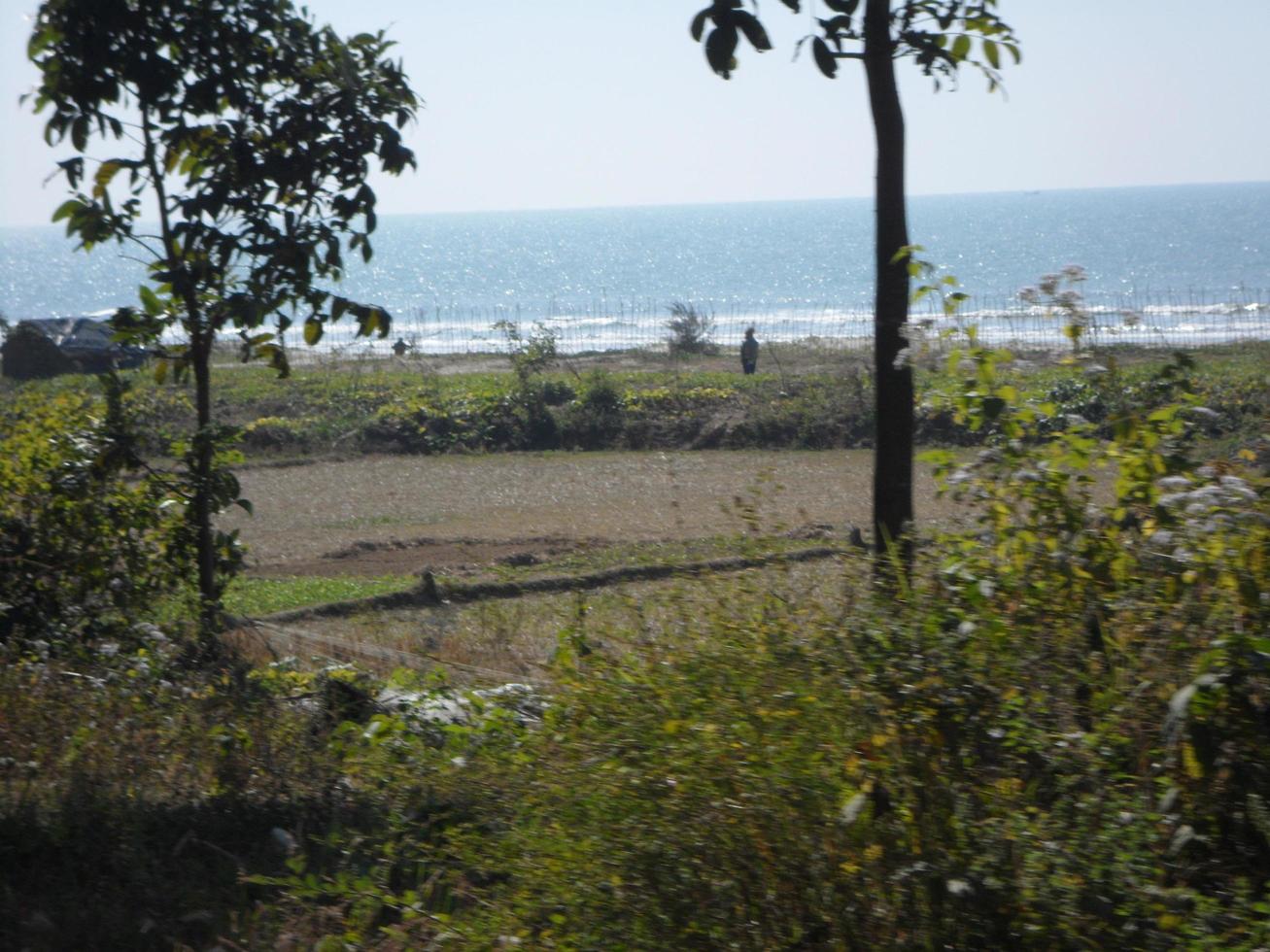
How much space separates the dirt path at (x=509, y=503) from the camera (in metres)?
15.0

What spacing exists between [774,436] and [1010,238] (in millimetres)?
131802

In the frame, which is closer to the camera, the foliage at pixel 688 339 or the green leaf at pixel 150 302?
the green leaf at pixel 150 302

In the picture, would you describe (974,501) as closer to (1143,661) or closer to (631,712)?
(1143,661)

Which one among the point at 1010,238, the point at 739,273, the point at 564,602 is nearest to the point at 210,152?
the point at 564,602

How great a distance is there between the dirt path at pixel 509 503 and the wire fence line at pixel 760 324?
754 centimetres

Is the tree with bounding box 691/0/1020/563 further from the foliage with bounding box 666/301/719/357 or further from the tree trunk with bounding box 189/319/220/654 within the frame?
the foliage with bounding box 666/301/719/357

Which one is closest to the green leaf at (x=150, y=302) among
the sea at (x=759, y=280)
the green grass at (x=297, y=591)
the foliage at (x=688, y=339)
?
the green grass at (x=297, y=591)

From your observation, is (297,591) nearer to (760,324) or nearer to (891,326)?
(891,326)

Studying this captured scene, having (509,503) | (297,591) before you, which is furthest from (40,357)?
(297,591)

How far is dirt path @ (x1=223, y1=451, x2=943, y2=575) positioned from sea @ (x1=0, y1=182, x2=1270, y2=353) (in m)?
14.1

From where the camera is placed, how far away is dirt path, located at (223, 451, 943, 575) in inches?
592

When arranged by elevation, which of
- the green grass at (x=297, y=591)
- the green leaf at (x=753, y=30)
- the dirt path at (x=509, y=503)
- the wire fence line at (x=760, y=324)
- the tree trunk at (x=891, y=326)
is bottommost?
the green grass at (x=297, y=591)

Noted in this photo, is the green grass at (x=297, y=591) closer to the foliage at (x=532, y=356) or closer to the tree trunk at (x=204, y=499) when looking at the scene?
the tree trunk at (x=204, y=499)

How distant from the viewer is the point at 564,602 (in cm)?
1188
